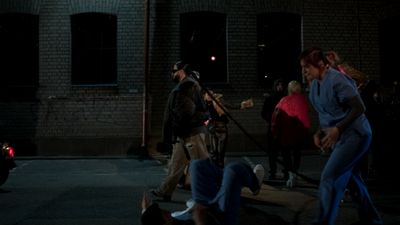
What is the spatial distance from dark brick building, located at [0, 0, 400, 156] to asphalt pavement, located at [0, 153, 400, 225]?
2.61 meters

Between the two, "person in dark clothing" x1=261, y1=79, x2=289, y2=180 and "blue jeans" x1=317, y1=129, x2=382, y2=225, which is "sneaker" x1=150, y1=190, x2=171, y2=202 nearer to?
A: "person in dark clothing" x1=261, y1=79, x2=289, y2=180

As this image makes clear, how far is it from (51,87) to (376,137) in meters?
8.96

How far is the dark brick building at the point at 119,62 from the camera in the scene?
1538 cm

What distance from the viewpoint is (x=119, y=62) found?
1547 centimetres

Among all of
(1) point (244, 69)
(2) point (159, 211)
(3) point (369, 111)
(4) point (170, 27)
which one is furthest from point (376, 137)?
(4) point (170, 27)

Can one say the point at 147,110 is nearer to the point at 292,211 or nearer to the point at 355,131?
the point at 292,211

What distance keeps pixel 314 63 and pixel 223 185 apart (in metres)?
→ 1.47

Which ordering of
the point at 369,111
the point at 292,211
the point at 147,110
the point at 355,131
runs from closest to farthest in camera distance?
1. the point at 355,131
2. the point at 292,211
3. the point at 369,111
4. the point at 147,110

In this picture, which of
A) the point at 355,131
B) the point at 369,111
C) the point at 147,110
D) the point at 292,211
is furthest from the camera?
the point at 147,110

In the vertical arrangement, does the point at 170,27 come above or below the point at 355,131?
above

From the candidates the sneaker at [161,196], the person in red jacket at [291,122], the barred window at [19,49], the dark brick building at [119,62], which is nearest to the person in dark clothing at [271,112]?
the person in red jacket at [291,122]

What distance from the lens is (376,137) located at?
9.76 meters

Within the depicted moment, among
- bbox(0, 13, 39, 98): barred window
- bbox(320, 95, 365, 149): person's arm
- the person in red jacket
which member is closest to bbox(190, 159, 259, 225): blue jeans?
bbox(320, 95, 365, 149): person's arm

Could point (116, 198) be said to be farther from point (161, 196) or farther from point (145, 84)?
point (145, 84)
